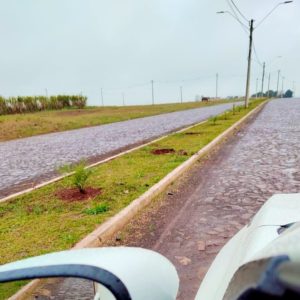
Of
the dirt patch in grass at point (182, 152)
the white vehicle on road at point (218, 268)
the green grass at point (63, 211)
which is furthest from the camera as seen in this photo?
the dirt patch in grass at point (182, 152)

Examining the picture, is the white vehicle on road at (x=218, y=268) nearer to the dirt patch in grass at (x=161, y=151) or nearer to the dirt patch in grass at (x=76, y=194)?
the dirt patch in grass at (x=76, y=194)

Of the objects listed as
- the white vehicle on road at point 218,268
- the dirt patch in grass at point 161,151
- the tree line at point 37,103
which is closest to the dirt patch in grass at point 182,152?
the dirt patch in grass at point 161,151

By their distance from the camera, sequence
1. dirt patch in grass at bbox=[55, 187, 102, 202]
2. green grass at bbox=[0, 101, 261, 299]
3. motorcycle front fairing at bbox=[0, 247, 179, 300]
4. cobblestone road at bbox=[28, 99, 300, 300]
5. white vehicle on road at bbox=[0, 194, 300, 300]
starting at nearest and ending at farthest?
white vehicle on road at bbox=[0, 194, 300, 300] → motorcycle front fairing at bbox=[0, 247, 179, 300] → cobblestone road at bbox=[28, 99, 300, 300] → green grass at bbox=[0, 101, 261, 299] → dirt patch in grass at bbox=[55, 187, 102, 202]

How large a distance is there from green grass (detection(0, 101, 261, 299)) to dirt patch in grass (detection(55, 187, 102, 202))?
0.43 ft

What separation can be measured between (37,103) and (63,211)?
4540cm

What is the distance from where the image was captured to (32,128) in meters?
25.1

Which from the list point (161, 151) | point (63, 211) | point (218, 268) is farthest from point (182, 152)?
point (218, 268)

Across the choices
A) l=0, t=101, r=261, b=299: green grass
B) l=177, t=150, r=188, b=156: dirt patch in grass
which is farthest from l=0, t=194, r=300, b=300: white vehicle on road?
l=177, t=150, r=188, b=156: dirt patch in grass

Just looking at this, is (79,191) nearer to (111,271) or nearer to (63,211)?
(63,211)

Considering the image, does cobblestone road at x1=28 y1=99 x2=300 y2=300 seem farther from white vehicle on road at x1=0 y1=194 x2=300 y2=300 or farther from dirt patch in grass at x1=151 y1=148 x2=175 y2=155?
dirt patch in grass at x1=151 y1=148 x2=175 y2=155

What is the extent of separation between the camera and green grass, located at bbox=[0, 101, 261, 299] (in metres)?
4.51

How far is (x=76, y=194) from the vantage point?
6840 millimetres

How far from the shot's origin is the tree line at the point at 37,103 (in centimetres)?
4288

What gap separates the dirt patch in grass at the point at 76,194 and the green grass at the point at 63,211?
0.13 metres
